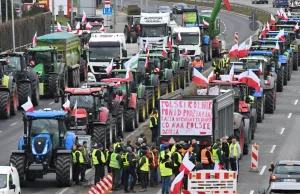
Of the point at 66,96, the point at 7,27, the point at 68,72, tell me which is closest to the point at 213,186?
the point at 66,96

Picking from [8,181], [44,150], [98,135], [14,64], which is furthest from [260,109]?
[8,181]

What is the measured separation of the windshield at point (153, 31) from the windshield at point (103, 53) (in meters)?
11.1

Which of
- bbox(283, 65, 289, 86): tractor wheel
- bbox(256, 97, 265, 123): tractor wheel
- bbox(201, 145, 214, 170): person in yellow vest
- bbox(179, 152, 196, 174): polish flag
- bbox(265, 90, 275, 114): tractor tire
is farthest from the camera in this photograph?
bbox(283, 65, 289, 86): tractor wheel

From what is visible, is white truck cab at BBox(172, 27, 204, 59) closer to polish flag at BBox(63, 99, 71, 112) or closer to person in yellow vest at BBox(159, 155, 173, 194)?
polish flag at BBox(63, 99, 71, 112)

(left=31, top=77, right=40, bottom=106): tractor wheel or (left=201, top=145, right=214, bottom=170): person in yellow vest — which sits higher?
(left=201, top=145, right=214, bottom=170): person in yellow vest

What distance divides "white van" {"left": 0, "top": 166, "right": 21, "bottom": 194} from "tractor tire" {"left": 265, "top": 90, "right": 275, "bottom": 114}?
23.7 metres

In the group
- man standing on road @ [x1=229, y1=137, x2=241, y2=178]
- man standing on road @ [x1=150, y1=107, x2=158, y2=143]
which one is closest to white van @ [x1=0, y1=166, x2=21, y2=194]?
man standing on road @ [x1=229, y1=137, x2=241, y2=178]

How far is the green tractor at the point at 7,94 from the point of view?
5516 cm

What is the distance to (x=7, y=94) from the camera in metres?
55.2

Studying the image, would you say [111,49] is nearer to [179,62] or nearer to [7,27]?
[179,62]

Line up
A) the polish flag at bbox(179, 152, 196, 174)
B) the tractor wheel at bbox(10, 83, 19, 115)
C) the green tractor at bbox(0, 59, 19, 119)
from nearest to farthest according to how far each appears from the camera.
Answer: the polish flag at bbox(179, 152, 196, 174), the green tractor at bbox(0, 59, 19, 119), the tractor wheel at bbox(10, 83, 19, 115)

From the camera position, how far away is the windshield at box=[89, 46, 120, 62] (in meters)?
66.1

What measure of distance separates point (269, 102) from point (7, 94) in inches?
468

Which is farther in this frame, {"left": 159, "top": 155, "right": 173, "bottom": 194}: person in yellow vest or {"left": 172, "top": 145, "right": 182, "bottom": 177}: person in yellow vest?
{"left": 172, "top": 145, "right": 182, "bottom": 177}: person in yellow vest
